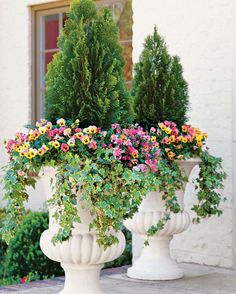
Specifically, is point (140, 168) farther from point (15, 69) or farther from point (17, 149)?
point (15, 69)

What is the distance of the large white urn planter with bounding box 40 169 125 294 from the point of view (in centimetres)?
437

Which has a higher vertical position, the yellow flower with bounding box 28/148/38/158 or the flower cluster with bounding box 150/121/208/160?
the flower cluster with bounding box 150/121/208/160

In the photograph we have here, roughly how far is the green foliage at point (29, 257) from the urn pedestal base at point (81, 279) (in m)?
1.77

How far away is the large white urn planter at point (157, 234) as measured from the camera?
5.64m

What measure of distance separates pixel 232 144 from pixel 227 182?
1.07 feet

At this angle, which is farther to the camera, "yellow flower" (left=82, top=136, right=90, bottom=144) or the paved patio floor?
the paved patio floor

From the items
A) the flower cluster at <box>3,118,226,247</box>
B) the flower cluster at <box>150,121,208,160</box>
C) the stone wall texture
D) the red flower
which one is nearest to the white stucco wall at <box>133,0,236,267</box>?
the stone wall texture

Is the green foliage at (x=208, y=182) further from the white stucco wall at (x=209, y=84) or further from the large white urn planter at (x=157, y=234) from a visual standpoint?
the white stucco wall at (x=209, y=84)

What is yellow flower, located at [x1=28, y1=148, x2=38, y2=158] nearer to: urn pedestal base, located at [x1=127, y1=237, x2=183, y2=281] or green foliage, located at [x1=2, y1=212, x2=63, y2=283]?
urn pedestal base, located at [x1=127, y1=237, x2=183, y2=281]

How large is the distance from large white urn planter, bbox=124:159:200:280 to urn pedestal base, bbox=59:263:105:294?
117 centimetres

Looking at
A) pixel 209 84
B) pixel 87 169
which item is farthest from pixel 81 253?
pixel 209 84

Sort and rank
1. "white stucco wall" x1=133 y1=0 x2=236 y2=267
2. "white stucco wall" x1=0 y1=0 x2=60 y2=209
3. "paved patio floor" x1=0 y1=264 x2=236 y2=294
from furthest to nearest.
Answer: "white stucco wall" x1=0 y1=0 x2=60 y2=209, "white stucco wall" x1=133 y1=0 x2=236 y2=267, "paved patio floor" x1=0 y1=264 x2=236 y2=294

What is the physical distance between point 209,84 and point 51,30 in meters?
2.78

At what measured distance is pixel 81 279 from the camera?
4496 mm
